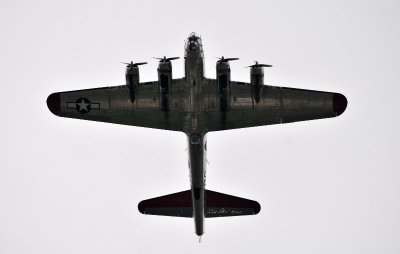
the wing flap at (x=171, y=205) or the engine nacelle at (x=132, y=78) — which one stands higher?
the engine nacelle at (x=132, y=78)

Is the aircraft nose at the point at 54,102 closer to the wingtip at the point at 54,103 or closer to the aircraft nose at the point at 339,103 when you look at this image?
the wingtip at the point at 54,103

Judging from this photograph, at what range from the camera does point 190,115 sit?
3484cm

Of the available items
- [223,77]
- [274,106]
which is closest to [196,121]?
[223,77]

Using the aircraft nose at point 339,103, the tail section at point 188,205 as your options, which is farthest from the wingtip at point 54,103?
the aircraft nose at point 339,103

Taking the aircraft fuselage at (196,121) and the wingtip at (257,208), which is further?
the wingtip at (257,208)

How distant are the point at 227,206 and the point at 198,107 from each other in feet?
A: 23.3

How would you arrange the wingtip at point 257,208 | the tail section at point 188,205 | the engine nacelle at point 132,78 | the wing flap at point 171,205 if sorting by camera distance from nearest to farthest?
1. the engine nacelle at point 132,78
2. the wingtip at point 257,208
3. the tail section at point 188,205
4. the wing flap at point 171,205

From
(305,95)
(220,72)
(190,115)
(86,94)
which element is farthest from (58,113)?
(305,95)

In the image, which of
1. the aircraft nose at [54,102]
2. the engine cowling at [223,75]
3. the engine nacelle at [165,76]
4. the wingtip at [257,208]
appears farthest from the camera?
the wingtip at [257,208]

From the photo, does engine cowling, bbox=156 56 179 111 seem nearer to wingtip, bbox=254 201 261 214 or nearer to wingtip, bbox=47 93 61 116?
wingtip, bbox=47 93 61 116

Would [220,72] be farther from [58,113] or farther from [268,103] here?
[58,113]

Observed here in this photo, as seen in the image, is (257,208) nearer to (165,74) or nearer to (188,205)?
(188,205)

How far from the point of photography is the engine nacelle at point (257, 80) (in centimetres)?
3406

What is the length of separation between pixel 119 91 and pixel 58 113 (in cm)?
408
